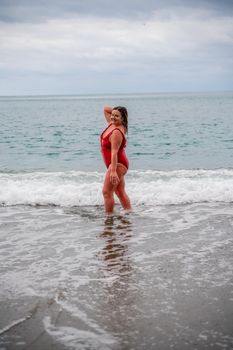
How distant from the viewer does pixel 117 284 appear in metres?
4.14

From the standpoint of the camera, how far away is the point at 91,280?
4266 mm

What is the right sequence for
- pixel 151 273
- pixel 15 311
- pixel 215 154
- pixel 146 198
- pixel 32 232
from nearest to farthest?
pixel 15 311 → pixel 151 273 → pixel 32 232 → pixel 146 198 → pixel 215 154

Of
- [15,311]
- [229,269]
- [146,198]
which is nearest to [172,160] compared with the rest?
[146,198]

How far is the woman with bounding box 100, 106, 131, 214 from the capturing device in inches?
265

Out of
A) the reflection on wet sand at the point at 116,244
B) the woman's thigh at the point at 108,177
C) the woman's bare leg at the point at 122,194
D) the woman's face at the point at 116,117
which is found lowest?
the reflection on wet sand at the point at 116,244

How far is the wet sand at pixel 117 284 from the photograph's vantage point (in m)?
3.15

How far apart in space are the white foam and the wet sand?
1.75 meters

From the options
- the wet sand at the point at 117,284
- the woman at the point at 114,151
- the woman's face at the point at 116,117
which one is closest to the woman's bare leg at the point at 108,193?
the woman at the point at 114,151

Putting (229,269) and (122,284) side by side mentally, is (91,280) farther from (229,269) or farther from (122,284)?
(229,269)

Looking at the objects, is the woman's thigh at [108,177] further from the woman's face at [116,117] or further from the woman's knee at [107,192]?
the woman's face at [116,117]

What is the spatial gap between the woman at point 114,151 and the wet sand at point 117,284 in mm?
579

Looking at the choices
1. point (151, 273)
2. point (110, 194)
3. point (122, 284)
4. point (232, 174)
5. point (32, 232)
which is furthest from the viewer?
point (232, 174)

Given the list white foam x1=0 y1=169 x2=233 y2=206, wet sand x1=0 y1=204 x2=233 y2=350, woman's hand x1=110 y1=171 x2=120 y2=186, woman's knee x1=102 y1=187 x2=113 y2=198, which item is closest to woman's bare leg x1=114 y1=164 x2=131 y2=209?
woman's knee x1=102 y1=187 x2=113 y2=198

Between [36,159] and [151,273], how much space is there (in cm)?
1473
